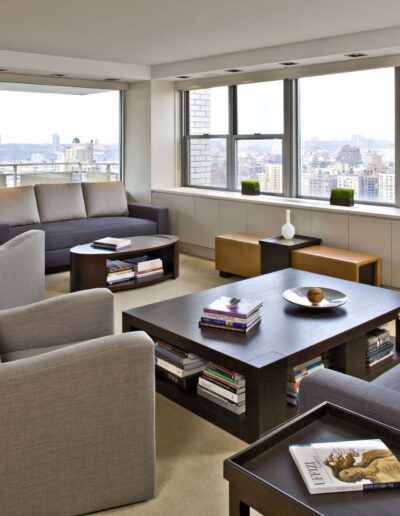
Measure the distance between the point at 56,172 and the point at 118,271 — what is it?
3.25 m

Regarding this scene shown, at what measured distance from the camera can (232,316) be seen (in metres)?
2.83

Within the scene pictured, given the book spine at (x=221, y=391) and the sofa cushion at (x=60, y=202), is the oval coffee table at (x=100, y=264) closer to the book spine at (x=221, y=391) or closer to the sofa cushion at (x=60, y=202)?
the sofa cushion at (x=60, y=202)

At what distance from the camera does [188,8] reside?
399cm

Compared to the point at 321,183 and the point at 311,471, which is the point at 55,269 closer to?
the point at 321,183

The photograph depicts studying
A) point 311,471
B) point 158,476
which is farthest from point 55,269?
point 311,471

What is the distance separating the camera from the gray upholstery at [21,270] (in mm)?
3518

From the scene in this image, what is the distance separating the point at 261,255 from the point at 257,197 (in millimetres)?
1117

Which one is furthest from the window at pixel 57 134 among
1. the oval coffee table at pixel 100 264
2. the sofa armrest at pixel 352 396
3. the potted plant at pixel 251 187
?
the sofa armrest at pixel 352 396

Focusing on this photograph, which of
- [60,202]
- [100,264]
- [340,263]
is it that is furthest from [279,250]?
[60,202]

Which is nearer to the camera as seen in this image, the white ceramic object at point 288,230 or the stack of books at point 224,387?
the stack of books at point 224,387

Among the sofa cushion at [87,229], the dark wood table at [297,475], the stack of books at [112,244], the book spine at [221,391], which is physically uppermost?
the sofa cushion at [87,229]

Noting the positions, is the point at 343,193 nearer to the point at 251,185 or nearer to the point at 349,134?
the point at 349,134

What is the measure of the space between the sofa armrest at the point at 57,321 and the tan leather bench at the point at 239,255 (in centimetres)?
289

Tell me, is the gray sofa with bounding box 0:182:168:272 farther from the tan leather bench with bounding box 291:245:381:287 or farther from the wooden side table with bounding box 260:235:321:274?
the tan leather bench with bounding box 291:245:381:287
